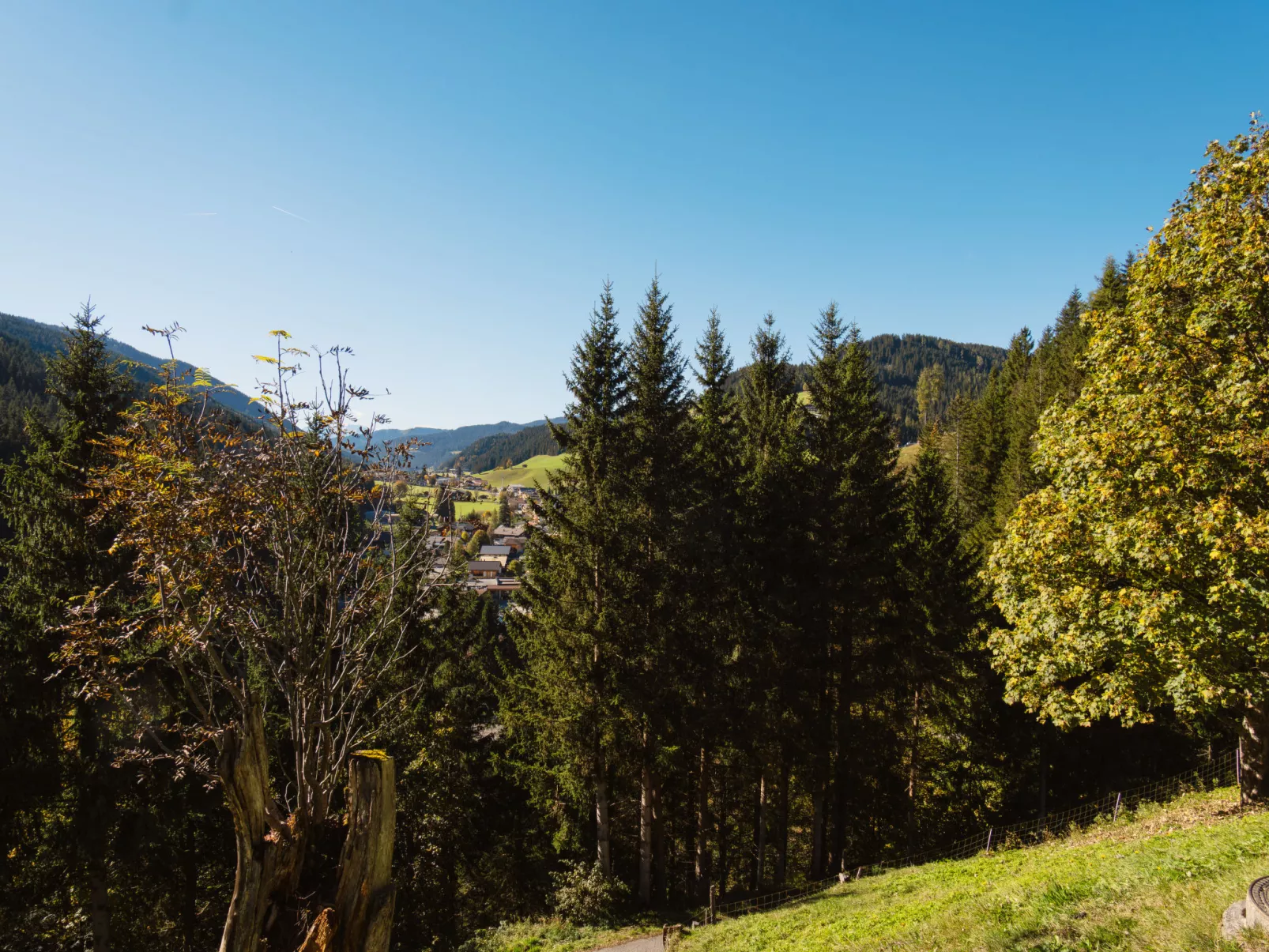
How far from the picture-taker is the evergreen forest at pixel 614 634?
645 centimetres

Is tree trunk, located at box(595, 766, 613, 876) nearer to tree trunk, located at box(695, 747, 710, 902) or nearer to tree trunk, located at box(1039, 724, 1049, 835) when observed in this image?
tree trunk, located at box(695, 747, 710, 902)

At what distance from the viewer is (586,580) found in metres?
15.5

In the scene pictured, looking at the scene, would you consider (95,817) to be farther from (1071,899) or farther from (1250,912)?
(1250,912)

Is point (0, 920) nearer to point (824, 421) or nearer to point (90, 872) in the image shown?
point (90, 872)

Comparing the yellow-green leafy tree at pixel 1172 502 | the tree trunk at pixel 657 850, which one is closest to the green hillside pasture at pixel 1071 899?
the yellow-green leafy tree at pixel 1172 502

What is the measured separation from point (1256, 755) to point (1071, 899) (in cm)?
666

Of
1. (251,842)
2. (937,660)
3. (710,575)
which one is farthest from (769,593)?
(251,842)

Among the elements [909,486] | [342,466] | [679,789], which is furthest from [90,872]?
[909,486]

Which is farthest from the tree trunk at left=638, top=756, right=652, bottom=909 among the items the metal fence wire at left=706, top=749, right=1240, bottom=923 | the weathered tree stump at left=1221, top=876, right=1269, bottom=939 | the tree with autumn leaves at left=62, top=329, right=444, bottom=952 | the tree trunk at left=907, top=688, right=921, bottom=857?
the weathered tree stump at left=1221, top=876, right=1269, bottom=939

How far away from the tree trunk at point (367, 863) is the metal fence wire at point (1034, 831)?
11.4 m

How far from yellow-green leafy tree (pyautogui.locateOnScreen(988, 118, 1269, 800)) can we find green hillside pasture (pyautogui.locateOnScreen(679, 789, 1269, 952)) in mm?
1896

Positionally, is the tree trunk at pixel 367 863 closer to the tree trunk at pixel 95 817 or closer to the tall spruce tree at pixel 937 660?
the tree trunk at pixel 95 817

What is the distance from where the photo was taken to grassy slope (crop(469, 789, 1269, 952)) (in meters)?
5.77

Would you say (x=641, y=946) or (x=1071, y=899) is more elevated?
(x=1071, y=899)
